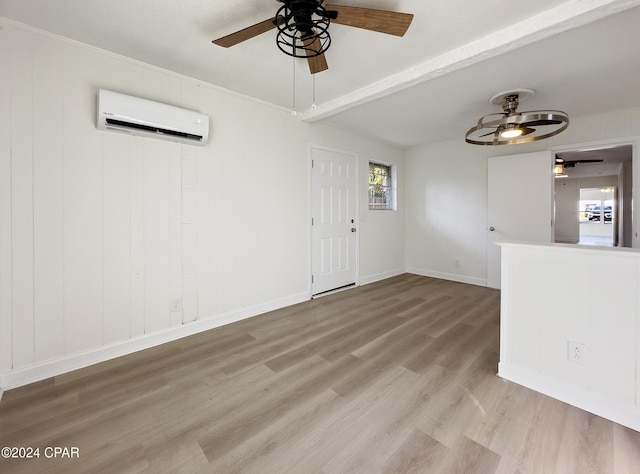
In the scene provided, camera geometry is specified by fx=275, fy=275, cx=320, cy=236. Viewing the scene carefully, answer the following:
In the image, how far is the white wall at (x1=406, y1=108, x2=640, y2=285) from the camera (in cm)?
456

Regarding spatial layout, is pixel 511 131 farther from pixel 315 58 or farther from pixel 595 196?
pixel 595 196

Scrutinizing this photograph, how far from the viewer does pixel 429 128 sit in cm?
420

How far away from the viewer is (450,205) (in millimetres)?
4953

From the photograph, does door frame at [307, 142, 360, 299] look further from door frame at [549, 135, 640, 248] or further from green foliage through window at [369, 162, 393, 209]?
door frame at [549, 135, 640, 248]

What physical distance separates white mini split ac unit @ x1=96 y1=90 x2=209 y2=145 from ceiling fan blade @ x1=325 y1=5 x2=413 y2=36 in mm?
1566

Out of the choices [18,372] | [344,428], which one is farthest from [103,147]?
[344,428]

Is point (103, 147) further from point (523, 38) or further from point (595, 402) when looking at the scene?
point (595, 402)

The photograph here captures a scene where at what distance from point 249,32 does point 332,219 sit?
270cm

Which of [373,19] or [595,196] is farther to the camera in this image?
[595,196]

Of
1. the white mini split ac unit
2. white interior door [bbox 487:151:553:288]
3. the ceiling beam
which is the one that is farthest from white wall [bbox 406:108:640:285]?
the white mini split ac unit

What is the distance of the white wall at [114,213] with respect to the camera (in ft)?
6.38

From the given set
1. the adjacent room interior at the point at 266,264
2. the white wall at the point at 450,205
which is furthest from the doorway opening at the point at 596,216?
the adjacent room interior at the point at 266,264

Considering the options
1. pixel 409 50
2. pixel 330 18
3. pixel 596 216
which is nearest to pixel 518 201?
pixel 409 50

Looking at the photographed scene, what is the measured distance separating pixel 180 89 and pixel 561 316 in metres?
3.60
